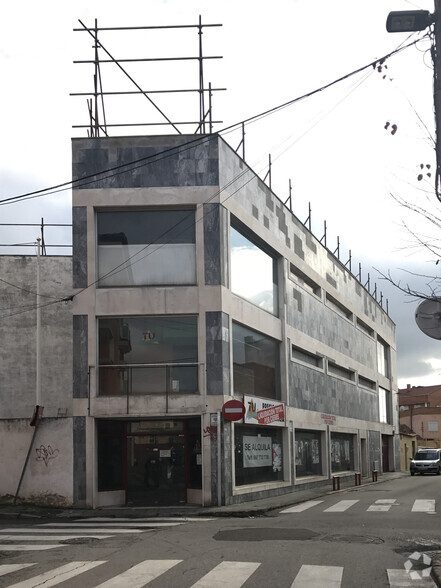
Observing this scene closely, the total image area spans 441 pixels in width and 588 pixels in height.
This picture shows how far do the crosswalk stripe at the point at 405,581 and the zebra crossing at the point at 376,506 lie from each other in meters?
8.83

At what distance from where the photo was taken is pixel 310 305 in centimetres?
3341

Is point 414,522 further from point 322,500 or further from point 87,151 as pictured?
point 87,151

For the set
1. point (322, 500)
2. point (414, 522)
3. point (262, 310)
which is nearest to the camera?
point (414, 522)

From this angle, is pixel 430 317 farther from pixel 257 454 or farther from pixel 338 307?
pixel 338 307

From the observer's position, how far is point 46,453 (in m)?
21.8

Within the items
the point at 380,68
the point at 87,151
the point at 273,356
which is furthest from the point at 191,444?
the point at 380,68

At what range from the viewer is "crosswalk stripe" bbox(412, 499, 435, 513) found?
61.8 feet

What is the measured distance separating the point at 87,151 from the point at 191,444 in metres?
9.32

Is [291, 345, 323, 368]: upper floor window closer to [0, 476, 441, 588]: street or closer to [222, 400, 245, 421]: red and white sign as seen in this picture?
[222, 400, 245, 421]: red and white sign

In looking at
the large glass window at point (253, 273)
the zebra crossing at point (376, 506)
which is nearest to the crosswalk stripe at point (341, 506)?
the zebra crossing at point (376, 506)

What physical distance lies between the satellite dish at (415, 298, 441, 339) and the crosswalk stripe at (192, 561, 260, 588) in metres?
3.79

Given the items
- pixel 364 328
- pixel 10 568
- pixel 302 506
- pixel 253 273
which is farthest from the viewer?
pixel 364 328

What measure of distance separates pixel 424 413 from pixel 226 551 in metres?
94.3

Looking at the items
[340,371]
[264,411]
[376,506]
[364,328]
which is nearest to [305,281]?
[340,371]
